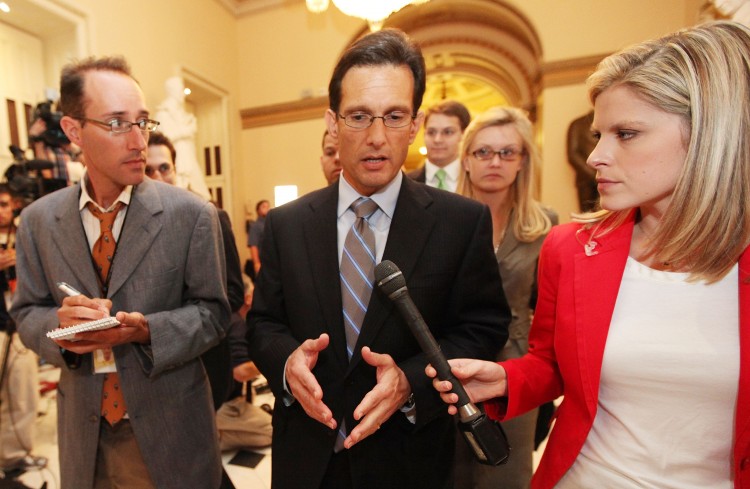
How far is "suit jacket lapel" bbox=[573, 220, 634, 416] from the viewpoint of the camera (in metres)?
0.96

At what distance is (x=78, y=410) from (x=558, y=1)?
7.12 m

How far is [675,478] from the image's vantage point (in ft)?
3.00

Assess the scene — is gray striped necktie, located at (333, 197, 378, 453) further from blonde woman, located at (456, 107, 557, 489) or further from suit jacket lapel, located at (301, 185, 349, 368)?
blonde woman, located at (456, 107, 557, 489)

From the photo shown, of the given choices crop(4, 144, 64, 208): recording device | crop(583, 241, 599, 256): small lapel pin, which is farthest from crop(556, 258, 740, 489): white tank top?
crop(4, 144, 64, 208): recording device

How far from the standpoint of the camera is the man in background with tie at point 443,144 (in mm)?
2959

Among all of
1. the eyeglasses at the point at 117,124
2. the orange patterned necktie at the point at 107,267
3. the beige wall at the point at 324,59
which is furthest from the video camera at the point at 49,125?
the beige wall at the point at 324,59

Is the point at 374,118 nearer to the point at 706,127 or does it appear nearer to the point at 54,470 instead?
the point at 706,127

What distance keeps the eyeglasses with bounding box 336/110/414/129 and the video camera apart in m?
2.69

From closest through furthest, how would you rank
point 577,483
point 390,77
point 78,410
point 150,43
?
point 577,483 → point 390,77 → point 78,410 → point 150,43

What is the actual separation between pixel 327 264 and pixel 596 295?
2.37ft

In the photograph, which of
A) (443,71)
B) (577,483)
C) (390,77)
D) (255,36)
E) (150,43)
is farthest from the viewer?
(443,71)

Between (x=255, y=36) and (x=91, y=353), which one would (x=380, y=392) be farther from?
(x=255, y=36)

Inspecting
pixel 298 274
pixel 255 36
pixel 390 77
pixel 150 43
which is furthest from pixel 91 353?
pixel 255 36

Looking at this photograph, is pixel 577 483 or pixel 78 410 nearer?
pixel 577 483
